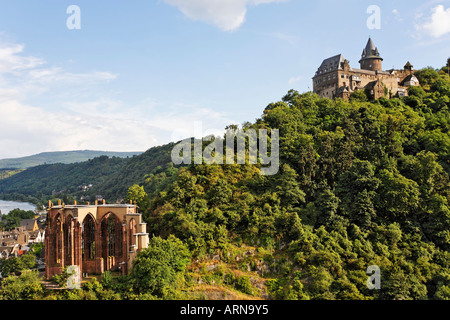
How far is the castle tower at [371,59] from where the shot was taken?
72.3m

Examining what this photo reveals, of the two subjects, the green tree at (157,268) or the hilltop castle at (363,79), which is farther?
the hilltop castle at (363,79)

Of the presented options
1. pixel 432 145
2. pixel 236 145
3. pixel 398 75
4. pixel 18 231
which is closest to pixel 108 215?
pixel 236 145

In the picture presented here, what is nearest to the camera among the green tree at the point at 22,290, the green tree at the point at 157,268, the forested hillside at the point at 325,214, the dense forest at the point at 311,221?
the green tree at the point at 22,290

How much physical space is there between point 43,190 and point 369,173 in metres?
162

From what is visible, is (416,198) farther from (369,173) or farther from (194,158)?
(194,158)

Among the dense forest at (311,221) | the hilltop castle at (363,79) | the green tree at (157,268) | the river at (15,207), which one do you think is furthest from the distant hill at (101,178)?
the green tree at (157,268)

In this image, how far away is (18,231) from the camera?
76.3 metres

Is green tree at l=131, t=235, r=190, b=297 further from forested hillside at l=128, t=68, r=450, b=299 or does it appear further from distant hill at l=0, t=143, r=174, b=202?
distant hill at l=0, t=143, r=174, b=202

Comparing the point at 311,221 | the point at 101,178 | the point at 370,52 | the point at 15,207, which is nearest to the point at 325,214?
the point at 311,221

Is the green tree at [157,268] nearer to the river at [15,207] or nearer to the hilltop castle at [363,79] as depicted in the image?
the hilltop castle at [363,79]

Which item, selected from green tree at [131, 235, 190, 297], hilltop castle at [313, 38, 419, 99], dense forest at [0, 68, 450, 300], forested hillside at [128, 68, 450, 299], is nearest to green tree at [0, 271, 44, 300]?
dense forest at [0, 68, 450, 300]

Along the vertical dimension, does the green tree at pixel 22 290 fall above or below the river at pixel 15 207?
above

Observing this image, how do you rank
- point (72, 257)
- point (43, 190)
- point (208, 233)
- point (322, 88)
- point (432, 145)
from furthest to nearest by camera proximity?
point (43, 190), point (322, 88), point (432, 145), point (208, 233), point (72, 257)

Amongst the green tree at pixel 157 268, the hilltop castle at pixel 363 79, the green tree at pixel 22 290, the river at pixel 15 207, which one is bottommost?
the river at pixel 15 207
